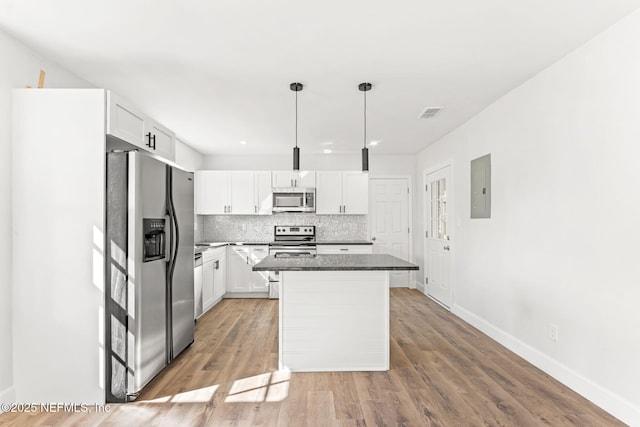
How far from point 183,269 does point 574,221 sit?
3172 millimetres

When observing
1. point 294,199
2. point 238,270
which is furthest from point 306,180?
point 238,270

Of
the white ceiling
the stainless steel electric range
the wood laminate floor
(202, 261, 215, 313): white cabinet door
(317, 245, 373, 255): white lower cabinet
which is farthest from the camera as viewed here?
(317, 245, 373, 255): white lower cabinet

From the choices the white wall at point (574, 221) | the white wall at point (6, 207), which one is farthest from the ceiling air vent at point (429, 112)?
the white wall at point (6, 207)

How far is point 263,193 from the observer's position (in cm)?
618

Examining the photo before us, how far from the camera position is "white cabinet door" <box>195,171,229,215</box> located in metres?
6.16

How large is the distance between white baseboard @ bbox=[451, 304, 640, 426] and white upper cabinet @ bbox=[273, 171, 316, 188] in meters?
3.38

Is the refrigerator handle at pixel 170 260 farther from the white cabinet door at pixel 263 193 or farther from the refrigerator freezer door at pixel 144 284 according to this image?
the white cabinet door at pixel 263 193

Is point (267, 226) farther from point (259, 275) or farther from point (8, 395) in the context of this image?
point (8, 395)

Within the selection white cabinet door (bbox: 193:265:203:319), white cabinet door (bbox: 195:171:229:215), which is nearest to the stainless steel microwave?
white cabinet door (bbox: 195:171:229:215)

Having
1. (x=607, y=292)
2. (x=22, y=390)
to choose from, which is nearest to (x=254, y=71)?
(x=22, y=390)

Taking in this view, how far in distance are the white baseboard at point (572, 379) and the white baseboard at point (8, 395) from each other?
3.80 meters

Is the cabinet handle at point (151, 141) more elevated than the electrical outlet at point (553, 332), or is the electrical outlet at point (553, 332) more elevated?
the cabinet handle at point (151, 141)

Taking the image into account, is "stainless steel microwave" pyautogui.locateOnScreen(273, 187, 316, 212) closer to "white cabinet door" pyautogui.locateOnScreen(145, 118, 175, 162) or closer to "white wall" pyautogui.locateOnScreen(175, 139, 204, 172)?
"white wall" pyautogui.locateOnScreen(175, 139, 204, 172)

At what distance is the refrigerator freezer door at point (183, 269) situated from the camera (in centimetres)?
315
